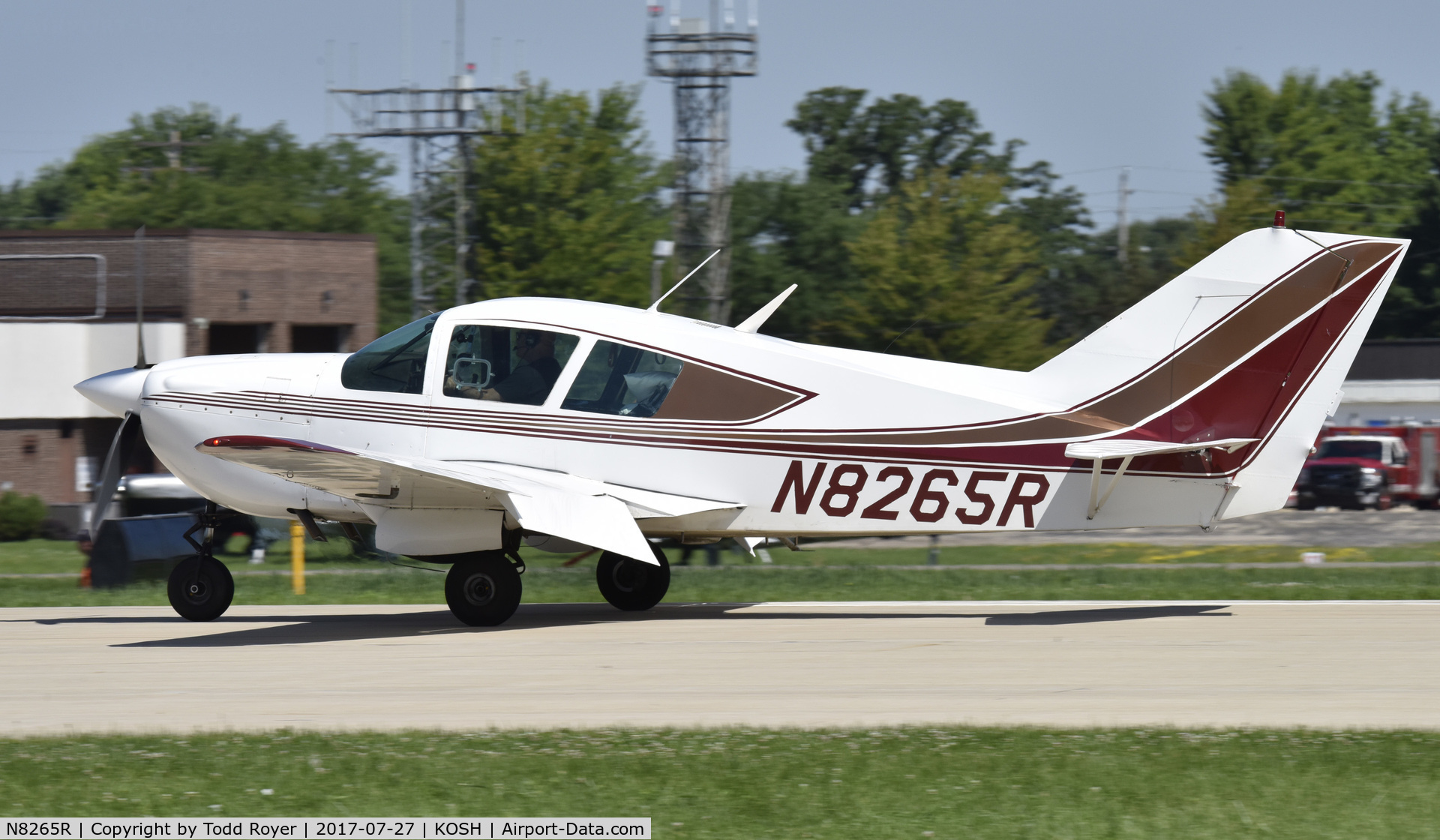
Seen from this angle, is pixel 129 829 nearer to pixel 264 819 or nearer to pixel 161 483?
pixel 264 819

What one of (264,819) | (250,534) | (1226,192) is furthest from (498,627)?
(1226,192)

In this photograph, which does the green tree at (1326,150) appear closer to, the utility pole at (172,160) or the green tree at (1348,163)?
the green tree at (1348,163)

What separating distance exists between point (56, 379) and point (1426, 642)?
34780 mm

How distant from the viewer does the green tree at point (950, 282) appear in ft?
156

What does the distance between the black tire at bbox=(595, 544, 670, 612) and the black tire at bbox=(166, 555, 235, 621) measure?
3.28 m

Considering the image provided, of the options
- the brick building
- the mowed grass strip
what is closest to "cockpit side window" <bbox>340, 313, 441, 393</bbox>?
the mowed grass strip

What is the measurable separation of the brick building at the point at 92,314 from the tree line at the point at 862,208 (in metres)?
17.7

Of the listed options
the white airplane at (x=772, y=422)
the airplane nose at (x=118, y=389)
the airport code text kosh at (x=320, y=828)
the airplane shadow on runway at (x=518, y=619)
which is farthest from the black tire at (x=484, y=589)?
the airport code text kosh at (x=320, y=828)

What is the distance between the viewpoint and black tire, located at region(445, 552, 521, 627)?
11.9m

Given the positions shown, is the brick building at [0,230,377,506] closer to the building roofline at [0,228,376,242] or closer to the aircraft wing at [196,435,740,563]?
the building roofline at [0,228,376,242]

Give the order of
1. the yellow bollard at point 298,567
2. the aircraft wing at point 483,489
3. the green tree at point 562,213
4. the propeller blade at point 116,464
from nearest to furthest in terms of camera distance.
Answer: the aircraft wing at point 483,489
the propeller blade at point 116,464
the yellow bollard at point 298,567
the green tree at point 562,213

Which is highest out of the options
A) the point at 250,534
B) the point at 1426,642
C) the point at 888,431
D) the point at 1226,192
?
the point at 1226,192

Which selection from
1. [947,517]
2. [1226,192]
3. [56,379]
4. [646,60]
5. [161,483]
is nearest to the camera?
[947,517]

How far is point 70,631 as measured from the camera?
12.3 m
